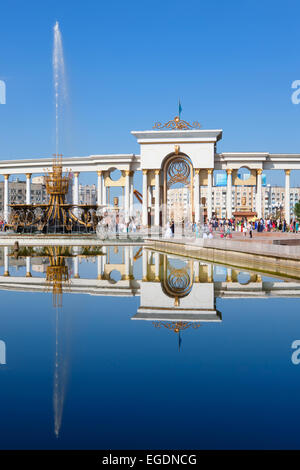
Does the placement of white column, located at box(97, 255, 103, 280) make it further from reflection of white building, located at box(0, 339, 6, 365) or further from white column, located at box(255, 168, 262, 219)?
white column, located at box(255, 168, 262, 219)

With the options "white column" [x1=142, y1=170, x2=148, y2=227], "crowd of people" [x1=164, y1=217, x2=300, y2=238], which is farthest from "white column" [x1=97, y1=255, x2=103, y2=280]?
"white column" [x1=142, y1=170, x2=148, y2=227]

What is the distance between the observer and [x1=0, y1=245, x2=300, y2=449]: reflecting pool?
2.93 meters

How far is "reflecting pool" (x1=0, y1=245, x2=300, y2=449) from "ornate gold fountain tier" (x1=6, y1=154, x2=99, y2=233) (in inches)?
693

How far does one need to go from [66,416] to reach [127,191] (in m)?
34.9

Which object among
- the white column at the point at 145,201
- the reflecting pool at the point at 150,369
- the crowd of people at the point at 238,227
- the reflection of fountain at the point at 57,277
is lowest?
the reflecting pool at the point at 150,369

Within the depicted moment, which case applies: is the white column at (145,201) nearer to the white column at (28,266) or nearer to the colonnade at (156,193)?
the colonnade at (156,193)

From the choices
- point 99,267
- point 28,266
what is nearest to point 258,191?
point 99,267

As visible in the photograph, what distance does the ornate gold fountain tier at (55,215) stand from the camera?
83.1ft

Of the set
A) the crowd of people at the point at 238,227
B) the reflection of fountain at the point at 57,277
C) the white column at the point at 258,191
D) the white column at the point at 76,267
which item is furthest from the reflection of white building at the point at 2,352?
the white column at the point at 258,191

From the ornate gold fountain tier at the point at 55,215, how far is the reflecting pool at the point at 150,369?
1761 centimetres

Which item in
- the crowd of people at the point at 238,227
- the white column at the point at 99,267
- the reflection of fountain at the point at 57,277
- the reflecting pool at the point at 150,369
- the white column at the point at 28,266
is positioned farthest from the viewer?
the crowd of people at the point at 238,227

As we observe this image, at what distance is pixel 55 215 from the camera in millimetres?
25406

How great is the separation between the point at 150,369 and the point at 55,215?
2218 centimetres
